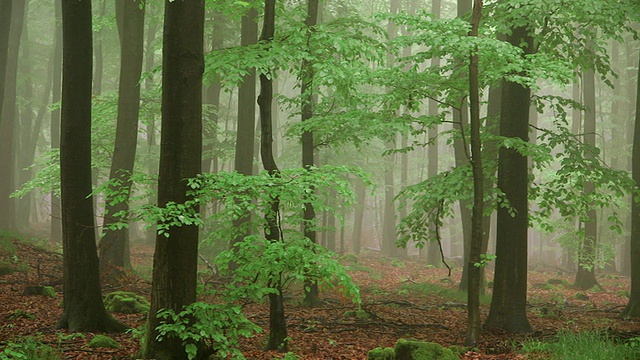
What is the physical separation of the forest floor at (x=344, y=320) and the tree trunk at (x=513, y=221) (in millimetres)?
516

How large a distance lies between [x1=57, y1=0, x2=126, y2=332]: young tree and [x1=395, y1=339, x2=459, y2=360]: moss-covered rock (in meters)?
4.52

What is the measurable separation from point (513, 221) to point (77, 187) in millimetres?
8527

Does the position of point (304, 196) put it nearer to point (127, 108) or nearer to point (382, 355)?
point (382, 355)

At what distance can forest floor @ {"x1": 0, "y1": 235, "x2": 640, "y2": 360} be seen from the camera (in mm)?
8852

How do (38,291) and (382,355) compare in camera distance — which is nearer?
(382,355)

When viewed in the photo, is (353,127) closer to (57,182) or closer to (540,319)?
(540,319)

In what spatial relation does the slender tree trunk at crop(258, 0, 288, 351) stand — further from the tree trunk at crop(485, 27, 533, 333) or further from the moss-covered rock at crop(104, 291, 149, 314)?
the tree trunk at crop(485, 27, 533, 333)

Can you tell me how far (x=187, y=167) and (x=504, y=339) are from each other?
7320mm

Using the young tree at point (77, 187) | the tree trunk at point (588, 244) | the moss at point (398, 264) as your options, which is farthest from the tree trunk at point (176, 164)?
the moss at point (398, 264)

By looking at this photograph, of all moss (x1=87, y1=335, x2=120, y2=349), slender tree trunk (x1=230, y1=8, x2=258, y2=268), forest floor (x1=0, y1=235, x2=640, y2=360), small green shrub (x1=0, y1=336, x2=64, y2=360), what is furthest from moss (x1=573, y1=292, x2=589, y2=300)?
small green shrub (x1=0, y1=336, x2=64, y2=360)

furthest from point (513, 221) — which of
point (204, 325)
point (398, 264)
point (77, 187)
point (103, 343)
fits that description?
point (398, 264)

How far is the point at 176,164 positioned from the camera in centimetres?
730

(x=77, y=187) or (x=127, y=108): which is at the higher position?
(x=127, y=108)

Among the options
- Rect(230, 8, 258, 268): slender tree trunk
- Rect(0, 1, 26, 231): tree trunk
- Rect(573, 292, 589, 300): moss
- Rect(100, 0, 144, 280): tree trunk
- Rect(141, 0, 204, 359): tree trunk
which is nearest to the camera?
Rect(141, 0, 204, 359): tree trunk
